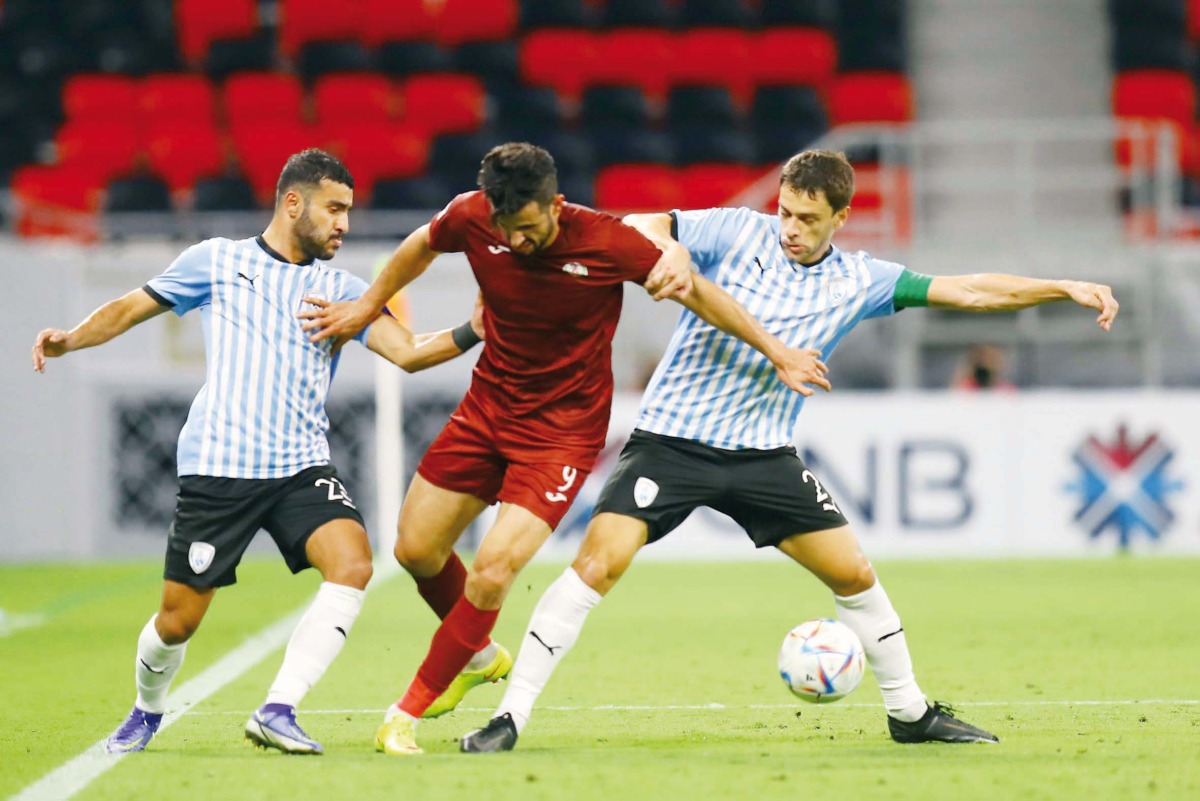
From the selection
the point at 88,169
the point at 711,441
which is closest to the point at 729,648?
the point at 711,441

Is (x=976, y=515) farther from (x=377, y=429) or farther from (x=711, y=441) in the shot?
(x=711, y=441)

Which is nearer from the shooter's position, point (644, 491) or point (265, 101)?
point (644, 491)

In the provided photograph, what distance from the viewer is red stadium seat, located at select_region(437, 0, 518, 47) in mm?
20484

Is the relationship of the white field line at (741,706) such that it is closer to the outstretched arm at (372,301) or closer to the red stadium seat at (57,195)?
the outstretched arm at (372,301)

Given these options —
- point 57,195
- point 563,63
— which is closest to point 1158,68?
point 563,63

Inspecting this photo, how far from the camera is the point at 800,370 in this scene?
5.43 metres

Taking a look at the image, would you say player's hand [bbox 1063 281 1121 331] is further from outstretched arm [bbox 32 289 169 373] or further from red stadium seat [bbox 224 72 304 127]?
red stadium seat [bbox 224 72 304 127]

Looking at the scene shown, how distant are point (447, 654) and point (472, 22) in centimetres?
1583

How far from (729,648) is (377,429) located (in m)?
7.35

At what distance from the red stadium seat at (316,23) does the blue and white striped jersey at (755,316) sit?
1497cm

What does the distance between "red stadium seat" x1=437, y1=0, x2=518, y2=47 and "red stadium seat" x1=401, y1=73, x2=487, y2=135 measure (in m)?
1.00

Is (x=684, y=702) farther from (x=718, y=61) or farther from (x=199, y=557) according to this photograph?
(x=718, y=61)

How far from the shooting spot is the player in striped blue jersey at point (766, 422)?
564 cm

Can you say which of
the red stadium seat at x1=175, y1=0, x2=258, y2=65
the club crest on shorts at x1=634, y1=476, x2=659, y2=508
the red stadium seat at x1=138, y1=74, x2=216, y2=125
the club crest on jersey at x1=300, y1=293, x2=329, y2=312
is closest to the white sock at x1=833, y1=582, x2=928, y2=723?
the club crest on shorts at x1=634, y1=476, x2=659, y2=508
